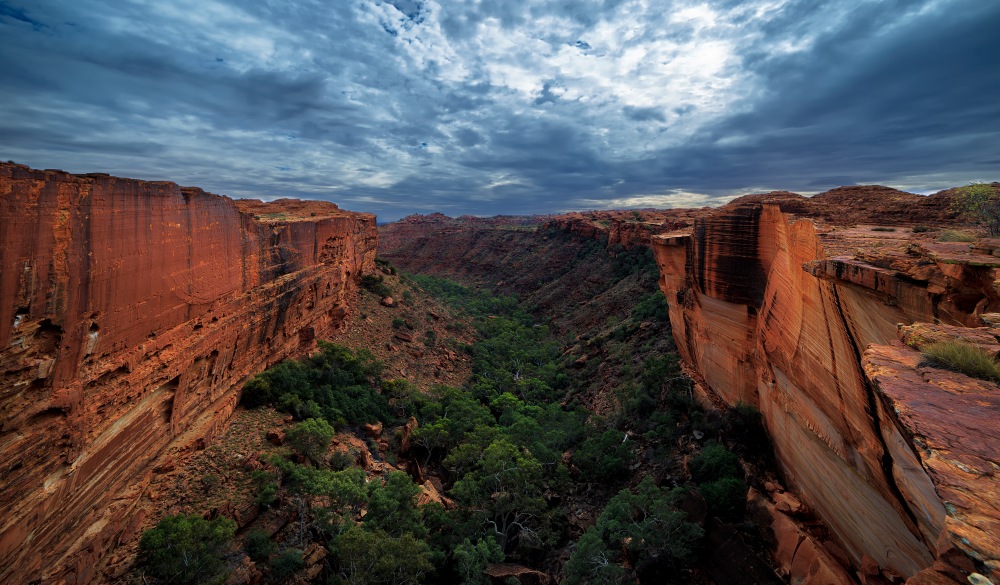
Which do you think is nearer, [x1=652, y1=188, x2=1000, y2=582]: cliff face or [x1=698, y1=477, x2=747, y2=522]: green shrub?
[x1=652, y1=188, x2=1000, y2=582]: cliff face

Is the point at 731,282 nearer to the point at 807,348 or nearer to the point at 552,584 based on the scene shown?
the point at 807,348

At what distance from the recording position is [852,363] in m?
7.81

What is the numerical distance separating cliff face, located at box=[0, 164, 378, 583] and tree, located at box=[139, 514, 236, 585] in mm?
1359

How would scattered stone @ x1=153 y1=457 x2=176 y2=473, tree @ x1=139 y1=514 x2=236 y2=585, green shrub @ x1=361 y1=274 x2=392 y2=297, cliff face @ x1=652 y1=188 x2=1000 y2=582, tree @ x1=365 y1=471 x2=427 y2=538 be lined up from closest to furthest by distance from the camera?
cliff face @ x1=652 y1=188 x2=1000 y2=582 → tree @ x1=139 y1=514 x2=236 y2=585 → scattered stone @ x1=153 y1=457 x2=176 y2=473 → tree @ x1=365 y1=471 x2=427 y2=538 → green shrub @ x1=361 y1=274 x2=392 y2=297

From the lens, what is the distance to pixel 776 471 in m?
13.7

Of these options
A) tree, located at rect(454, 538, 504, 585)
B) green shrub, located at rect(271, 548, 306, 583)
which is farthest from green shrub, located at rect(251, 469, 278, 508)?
tree, located at rect(454, 538, 504, 585)

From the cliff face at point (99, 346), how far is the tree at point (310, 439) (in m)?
2.97

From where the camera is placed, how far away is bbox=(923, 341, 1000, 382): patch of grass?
15.3 ft

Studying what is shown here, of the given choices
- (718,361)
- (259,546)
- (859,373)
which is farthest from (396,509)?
(718,361)

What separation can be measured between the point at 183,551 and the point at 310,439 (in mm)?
6287

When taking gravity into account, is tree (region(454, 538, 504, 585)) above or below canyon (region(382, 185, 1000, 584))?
below

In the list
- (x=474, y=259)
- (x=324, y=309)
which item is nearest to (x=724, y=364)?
(x=324, y=309)

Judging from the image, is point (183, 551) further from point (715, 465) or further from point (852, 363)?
point (715, 465)

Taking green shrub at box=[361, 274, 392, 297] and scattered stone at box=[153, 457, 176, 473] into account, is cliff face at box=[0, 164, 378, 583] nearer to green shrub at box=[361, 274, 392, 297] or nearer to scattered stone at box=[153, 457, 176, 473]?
scattered stone at box=[153, 457, 176, 473]
